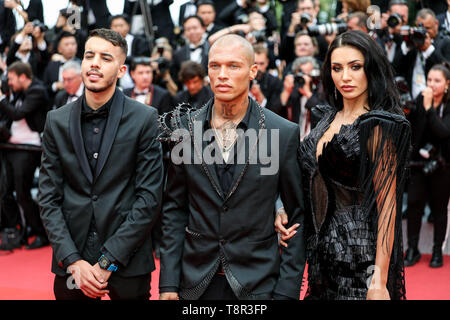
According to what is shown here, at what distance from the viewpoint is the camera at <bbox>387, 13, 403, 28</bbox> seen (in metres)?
5.33

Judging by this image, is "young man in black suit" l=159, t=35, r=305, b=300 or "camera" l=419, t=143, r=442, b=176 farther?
"camera" l=419, t=143, r=442, b=176

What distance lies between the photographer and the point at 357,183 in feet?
6.70

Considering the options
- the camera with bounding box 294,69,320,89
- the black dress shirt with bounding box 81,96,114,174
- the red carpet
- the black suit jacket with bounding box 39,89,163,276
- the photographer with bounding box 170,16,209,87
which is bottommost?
the red carpet

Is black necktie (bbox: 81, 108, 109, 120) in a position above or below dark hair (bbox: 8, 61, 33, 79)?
below

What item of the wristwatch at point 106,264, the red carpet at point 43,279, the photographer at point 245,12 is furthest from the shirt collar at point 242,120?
the photographer at point 245,12

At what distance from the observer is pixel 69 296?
7.89ft

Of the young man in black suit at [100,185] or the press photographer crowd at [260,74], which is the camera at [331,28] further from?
the young man in black suit at [100,185]

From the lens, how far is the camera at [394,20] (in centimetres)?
533

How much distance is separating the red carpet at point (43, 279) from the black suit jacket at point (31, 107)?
1.25 m

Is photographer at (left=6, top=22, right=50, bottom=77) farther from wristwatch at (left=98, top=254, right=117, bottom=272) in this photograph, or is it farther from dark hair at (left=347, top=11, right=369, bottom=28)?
wristwatch at (left=98, top=254, right=117, bottom=272)

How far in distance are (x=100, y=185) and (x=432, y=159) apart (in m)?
3.17

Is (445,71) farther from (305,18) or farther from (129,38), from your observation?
(129,38)

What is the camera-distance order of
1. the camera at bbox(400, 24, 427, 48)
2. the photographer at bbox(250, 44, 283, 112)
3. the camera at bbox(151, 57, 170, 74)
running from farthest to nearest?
the camera at bbox(151, 57, 170, 74) → the photographer at bbox(250, 44, 283, 112) → the camera at bbox(400, 24, 427, 48)

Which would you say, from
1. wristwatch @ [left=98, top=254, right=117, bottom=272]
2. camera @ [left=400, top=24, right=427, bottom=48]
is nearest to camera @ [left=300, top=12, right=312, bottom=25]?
camera @ [left=400, top=24, right=427, bottom=48]
